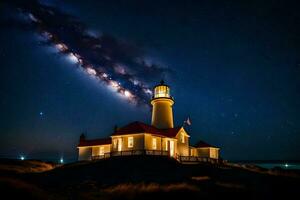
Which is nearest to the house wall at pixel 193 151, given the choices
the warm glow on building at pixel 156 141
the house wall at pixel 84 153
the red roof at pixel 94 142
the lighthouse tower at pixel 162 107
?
the warm glow on building at pixel 156 141

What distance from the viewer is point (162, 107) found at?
4172 centimetres

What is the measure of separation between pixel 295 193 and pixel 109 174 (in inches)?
659

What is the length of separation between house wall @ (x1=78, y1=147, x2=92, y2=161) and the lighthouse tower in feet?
36.2

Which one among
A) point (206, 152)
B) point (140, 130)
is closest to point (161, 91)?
point (140, 130)

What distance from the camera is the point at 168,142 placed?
1476 inches

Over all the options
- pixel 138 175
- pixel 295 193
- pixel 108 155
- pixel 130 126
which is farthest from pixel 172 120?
pixel 295 193

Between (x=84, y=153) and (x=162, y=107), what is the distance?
1443 centimetres

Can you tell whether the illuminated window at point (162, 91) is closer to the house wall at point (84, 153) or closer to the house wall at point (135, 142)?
the house wall at point (135, 142)

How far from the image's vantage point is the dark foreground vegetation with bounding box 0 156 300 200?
1562 cm

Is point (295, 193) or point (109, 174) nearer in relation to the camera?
point (295, 193)

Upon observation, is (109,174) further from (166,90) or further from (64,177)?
(166,90)

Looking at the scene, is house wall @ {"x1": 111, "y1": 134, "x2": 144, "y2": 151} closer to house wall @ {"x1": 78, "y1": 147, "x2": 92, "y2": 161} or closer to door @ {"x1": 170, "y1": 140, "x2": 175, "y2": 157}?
door @ {"x1": 170, "y1": 140, "x2": 175, "y2": 157}

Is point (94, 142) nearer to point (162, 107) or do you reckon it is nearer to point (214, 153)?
point (162, 107)

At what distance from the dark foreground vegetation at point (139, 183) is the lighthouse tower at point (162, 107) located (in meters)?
10.7
